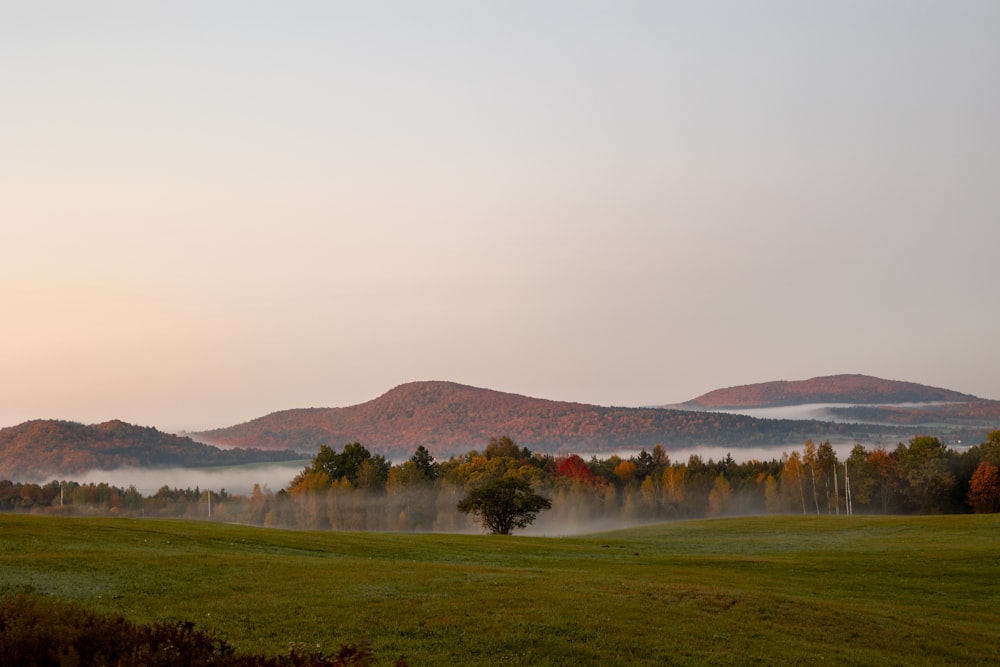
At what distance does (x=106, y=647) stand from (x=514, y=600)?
1422 centimetres

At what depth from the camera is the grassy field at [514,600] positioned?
1927 centimetres

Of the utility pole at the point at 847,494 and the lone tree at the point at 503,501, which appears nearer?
the lone tree at the point at 503,501

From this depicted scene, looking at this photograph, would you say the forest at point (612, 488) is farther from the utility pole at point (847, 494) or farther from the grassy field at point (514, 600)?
the grassy field at point (514, 600)

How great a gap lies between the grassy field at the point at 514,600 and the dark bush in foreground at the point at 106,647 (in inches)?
275

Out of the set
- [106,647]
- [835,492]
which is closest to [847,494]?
[835,492]

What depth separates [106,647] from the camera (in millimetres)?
10594

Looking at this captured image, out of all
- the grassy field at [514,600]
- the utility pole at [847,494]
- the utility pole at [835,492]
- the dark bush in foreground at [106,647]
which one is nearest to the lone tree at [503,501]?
the grassy field at [514,600]

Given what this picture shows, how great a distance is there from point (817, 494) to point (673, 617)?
14792 centimetres

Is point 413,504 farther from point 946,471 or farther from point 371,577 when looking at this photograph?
point 371,577

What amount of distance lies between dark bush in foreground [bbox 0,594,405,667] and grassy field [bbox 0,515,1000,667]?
6.98 m

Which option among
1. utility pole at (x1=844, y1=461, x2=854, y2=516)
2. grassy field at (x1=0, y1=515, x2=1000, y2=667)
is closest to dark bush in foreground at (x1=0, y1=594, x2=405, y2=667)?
grassy field at (x1=0, y1=515, x2=1000, y2=667)

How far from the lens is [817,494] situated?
15975cm

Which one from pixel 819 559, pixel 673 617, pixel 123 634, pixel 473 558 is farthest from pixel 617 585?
pixel 819 559

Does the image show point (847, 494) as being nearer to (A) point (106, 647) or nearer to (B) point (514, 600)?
(B) point (514, 600)
